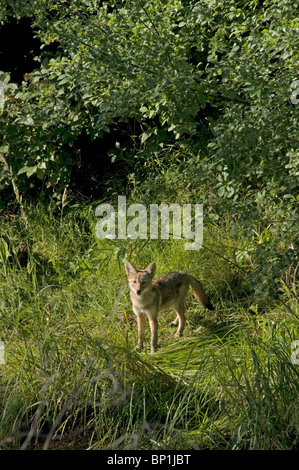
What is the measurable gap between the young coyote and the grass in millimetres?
151

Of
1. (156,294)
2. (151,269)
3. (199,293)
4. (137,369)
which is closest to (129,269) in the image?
(151,269)

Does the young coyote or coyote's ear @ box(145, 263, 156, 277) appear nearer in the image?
the young coyote

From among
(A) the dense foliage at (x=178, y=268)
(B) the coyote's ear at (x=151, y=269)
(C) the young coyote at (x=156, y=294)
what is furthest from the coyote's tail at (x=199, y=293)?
(B) the coyote's ear at (x=151, y=269)

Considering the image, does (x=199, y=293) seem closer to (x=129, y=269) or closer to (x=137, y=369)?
(x=129, y=269)

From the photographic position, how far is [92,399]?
4.47 meters

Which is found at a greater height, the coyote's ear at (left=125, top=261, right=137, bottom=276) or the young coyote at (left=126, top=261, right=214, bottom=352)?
the coyote's ear at (left=125, top=261, right=137, bottom=276)

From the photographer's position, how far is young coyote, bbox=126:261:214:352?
18.7ft

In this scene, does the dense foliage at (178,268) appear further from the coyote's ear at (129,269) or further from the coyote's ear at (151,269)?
the coyote's ear at (151,269)

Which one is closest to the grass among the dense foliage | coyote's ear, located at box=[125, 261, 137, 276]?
the dense foliage

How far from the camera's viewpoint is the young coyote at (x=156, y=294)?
570cm

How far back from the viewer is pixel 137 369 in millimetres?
4766

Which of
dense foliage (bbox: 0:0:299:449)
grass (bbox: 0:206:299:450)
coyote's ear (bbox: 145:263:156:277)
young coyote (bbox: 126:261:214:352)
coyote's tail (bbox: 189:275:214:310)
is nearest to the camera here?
grass (bbox: 0:206:299:450)

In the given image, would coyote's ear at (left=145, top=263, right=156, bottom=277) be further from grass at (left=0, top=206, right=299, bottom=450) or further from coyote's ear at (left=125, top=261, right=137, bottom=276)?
grass at (left=0, top=206, right=299, bottom=450)
